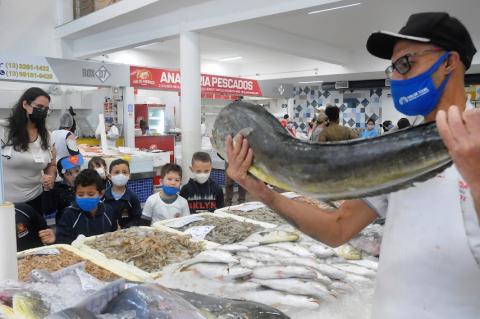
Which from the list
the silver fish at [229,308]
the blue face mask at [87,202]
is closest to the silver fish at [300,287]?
the silver fish at [229,308]

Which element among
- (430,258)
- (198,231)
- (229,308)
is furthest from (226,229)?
(430,258)

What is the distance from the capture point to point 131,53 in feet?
58.4

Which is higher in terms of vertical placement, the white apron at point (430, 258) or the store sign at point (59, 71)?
the store sign at point (59, 71)

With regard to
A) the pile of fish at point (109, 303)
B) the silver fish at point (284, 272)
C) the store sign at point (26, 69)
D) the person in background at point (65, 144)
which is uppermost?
the store sign at point (26, 69)

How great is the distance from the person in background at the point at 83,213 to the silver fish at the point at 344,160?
2.58m

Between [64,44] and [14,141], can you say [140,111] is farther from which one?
[14,141]

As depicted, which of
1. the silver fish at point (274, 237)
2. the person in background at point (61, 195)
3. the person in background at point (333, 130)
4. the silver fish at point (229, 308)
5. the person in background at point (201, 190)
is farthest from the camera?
the person in background at point (333, 130)

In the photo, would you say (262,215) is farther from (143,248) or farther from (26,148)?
(26,148)

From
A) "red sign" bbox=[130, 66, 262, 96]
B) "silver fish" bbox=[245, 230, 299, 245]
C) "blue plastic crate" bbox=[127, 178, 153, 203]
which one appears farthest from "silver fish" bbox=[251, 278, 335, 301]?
"red sign" bbox=[130, 66, 262, 96]

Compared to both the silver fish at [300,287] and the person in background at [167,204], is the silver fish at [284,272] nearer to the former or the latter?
the silver fish at [300,287]

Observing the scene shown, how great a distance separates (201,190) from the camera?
15.7ft

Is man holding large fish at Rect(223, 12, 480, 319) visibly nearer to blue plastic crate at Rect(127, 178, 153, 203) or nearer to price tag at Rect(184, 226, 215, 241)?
price tag at Rect(184, 226, 215, 241)

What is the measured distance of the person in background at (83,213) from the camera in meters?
3.53

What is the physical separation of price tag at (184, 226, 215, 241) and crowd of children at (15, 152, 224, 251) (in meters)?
0.92
